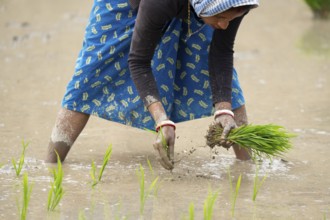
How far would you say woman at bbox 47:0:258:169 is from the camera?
394 centimetres

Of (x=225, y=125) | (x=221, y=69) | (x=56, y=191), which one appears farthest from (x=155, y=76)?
(x=56, y=191)

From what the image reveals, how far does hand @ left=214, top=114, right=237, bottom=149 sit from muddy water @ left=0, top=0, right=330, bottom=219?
0.74 feet

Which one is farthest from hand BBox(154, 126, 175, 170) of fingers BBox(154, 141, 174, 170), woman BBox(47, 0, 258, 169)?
woman BBox(47, 0, 258, 169)

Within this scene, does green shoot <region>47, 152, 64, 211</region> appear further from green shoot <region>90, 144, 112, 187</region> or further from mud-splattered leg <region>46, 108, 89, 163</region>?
mud-splattered leg <region>46, 108, 89, 163</region>

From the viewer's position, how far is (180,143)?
4965 mm

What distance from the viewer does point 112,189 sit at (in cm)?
378

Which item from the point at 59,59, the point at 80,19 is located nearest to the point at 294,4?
the point at 80,19

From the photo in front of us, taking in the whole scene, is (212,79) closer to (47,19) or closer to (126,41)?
(126,41)

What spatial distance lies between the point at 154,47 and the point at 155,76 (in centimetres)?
48

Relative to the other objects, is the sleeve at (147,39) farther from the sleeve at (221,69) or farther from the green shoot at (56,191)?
the green shoot at (56,191)

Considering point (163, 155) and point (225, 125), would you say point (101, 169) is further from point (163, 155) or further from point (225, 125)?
point (225, 125)

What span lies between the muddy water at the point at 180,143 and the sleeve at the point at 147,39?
0.50m

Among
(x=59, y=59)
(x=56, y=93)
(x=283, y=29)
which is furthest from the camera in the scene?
(x=283, y=29)

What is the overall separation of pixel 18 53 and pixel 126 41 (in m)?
4.25
